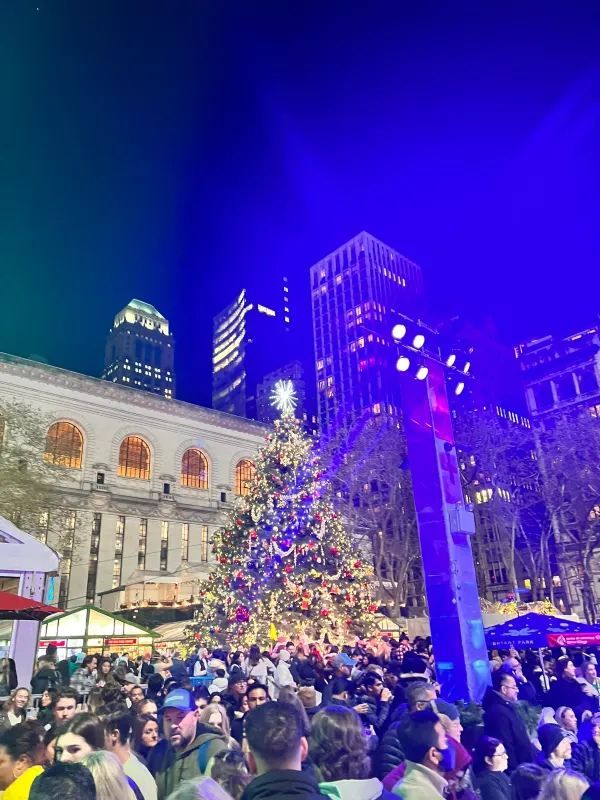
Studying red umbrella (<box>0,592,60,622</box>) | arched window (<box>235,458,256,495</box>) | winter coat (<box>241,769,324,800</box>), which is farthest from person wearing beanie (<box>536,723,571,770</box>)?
arched window (<box>235,458,256,495</box>)

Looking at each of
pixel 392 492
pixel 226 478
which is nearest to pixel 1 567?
pixel 392 492

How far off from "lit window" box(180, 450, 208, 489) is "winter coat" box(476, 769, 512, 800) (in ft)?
146

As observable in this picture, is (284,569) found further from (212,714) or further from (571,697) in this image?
(212,714)

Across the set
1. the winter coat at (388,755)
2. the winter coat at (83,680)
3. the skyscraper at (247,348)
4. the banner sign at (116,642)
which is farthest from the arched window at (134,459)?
the skyscraper at (247,348)

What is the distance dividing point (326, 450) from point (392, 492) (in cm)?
516

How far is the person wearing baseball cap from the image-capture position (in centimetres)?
461

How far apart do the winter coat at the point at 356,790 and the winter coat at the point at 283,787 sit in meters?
0.79

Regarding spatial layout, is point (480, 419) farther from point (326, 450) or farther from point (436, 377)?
point (436, 377)

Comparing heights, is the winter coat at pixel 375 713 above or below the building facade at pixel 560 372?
below

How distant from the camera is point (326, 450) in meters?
33.8

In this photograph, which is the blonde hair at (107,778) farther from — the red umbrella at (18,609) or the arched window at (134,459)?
the arched window at (134,459)

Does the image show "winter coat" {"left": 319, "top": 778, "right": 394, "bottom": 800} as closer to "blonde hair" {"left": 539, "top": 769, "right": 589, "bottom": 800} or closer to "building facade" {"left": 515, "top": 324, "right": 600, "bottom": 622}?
"blonde hair" {"left": 539, "top": 769, "right": 589, "bottom": 800}

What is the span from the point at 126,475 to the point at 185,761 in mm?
42123

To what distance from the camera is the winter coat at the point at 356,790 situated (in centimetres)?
334
